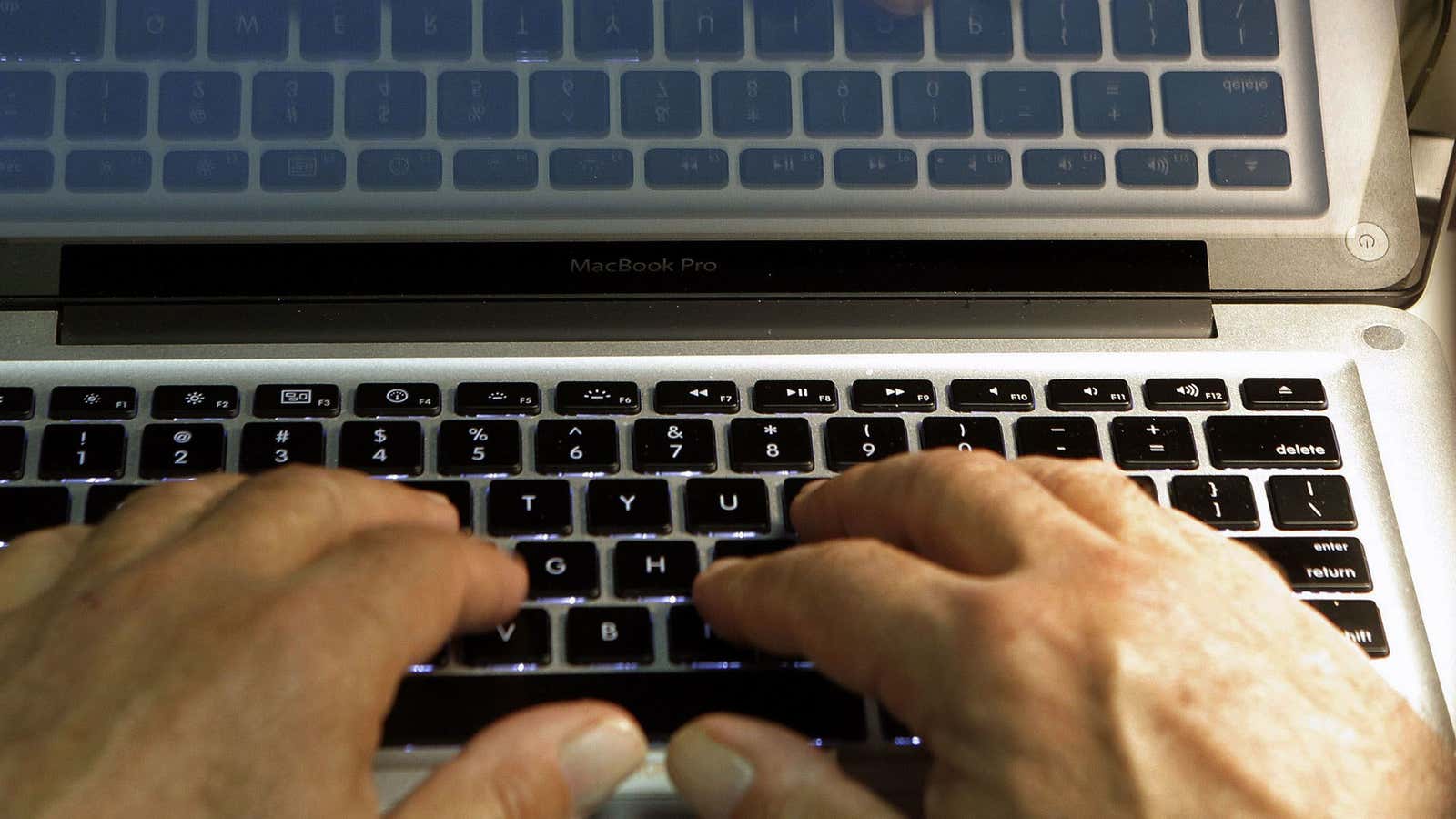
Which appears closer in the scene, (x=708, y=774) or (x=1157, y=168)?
(x=708, y=774)

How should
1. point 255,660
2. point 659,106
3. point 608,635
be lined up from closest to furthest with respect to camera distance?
point 255,660 → point 608,635 → point 659,106

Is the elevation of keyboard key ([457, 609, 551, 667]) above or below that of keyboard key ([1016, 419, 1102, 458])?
below

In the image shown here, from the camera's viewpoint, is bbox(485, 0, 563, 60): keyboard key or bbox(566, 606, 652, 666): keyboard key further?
bbox(485, 0, 563, 60): keyboard key

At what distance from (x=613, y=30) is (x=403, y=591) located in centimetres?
32

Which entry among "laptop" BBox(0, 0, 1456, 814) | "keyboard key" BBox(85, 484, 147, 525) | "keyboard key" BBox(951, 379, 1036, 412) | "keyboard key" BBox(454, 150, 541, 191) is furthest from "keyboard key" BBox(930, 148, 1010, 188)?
"keyboard key" BBox(85, 484, 147, 525)

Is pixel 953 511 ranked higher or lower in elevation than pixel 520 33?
lower

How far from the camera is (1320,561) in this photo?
0.53 metres

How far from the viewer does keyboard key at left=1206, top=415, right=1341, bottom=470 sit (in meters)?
0.55

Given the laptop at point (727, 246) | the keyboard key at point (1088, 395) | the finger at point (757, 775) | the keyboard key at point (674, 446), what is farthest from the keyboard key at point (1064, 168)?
the finger at point (757, 775)

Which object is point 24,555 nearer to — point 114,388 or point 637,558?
point 114,388

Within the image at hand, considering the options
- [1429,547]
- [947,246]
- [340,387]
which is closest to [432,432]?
[340,387]

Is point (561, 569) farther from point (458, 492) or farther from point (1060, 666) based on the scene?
point (1060, 666)

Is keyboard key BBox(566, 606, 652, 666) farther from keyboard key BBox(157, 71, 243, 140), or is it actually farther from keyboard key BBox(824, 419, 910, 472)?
keyboard key BBox(157, 71, 243, 140)

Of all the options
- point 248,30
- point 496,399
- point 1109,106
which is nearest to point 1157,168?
point 1109,106
